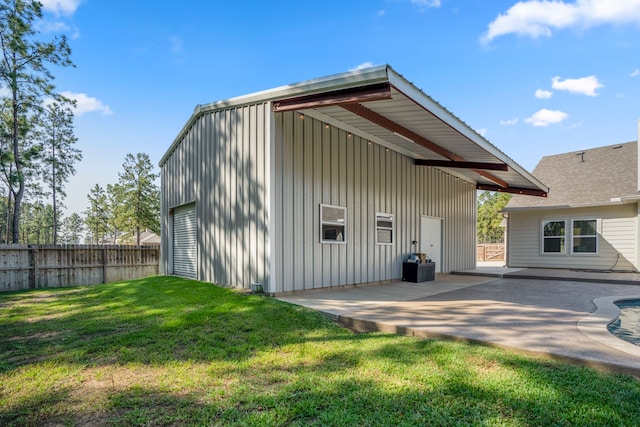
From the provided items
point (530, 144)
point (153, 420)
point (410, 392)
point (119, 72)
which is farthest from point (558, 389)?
point (530, 144)

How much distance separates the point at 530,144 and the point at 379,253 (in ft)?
61.9

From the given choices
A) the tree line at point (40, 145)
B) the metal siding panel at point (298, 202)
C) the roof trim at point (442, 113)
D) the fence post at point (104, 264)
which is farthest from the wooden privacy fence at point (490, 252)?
the tree line at point (40, 145)

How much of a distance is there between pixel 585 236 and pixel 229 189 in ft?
39.5

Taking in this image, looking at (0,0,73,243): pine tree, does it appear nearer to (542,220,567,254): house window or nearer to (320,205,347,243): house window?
(320,205,347,243): house window

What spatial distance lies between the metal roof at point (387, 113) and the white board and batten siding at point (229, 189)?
1.20ft

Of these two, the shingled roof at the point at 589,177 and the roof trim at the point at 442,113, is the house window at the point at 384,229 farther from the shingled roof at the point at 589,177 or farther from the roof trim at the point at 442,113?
the shingled roof at the point at 589,177

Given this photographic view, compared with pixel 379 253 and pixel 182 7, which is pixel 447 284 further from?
pixel 182 7

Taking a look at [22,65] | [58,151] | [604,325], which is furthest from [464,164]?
[58,151]

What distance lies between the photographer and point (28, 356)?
338 cm

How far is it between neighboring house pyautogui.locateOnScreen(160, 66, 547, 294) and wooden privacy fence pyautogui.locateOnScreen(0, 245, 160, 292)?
2.39 m

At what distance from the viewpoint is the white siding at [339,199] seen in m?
6.32

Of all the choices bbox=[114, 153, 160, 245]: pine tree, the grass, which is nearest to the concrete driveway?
the grass

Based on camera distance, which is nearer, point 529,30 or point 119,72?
point 529,30

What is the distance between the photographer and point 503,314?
15.8 feet
